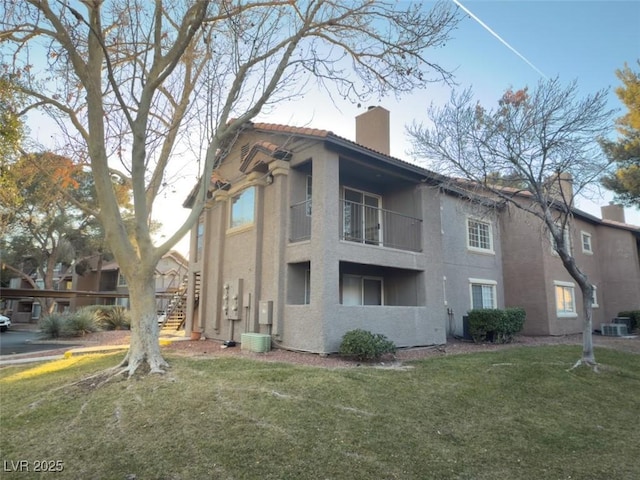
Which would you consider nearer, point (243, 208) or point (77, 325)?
point (243, 208)

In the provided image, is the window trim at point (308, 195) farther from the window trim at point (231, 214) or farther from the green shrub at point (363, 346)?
the green shrub at point (363, 346)

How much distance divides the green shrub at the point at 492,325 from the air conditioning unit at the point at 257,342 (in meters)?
7.93

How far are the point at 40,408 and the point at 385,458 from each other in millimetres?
5659

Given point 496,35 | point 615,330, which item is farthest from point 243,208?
point 615,330

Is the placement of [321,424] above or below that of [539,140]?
below

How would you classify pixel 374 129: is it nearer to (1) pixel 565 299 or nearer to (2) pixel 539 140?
(2) pixel 539 140

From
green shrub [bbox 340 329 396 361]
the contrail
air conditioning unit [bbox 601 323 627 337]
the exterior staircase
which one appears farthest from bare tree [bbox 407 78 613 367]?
the exterior staircase

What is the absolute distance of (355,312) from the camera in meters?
11.3

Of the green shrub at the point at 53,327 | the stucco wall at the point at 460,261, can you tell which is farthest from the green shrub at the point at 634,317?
the green shrub at the point at 53,327

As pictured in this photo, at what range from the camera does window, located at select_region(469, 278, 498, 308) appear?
17375mm

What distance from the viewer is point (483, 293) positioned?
17844 millimetres

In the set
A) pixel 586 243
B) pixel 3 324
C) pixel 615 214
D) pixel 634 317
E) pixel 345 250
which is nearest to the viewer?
pixel 345 250

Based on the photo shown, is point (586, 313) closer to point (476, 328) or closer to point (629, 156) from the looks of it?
→ point (476, 328)

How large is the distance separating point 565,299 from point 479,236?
5.32 metres
